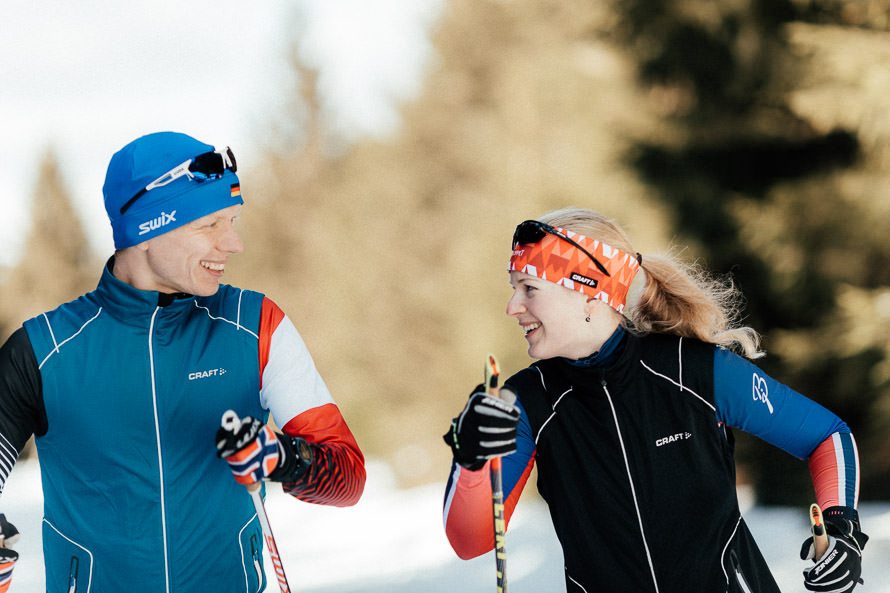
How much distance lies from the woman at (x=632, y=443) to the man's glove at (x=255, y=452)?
0.45 metres

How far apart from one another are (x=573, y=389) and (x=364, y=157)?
12075 mm

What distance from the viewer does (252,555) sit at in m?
2.21

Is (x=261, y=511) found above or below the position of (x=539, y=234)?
below

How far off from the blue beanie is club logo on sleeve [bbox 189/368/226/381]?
39cm

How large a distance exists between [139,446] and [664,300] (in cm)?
156

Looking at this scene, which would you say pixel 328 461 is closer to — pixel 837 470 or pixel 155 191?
pixel 155 191

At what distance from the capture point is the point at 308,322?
50.9ft

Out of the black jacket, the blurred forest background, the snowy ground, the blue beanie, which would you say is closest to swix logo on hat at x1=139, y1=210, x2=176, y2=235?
the blue beanie

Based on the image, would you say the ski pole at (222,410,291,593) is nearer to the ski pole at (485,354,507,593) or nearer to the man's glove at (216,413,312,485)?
the man's glove at (216,413,312,485)

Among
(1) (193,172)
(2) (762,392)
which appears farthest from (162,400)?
(2) (762,392)

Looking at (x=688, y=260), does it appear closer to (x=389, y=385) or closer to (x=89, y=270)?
(x=389, y=385)

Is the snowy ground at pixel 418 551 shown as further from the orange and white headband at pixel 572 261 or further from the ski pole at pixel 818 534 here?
the orange and white headband at pixel 572 261

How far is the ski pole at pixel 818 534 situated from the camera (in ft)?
7.34

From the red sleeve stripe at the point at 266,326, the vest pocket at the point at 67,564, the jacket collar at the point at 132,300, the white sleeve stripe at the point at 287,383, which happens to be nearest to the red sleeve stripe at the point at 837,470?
the white sleeve stripe at the point at 287,383
